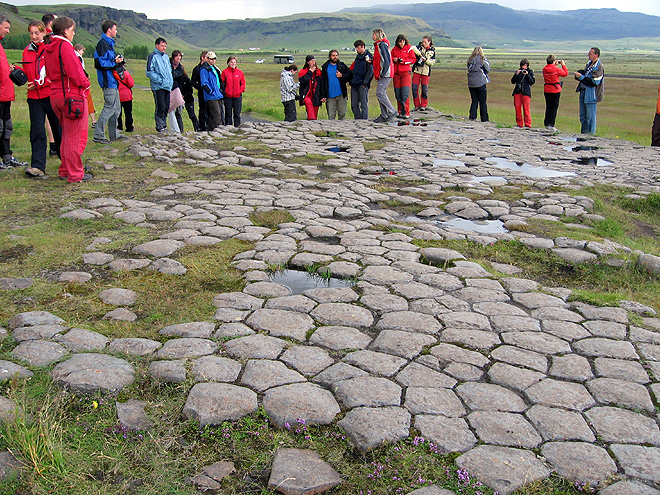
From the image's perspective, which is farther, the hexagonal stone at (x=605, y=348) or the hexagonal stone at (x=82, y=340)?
the hexagonal stone at (x=605, y=348)

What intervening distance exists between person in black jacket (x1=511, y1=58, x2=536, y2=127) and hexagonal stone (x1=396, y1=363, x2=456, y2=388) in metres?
13.7

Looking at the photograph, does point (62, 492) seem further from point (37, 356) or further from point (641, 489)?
point (641, 489)

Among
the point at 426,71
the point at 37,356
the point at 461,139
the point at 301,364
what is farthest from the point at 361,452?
the point at 426,71

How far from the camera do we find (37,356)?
11.7 feet

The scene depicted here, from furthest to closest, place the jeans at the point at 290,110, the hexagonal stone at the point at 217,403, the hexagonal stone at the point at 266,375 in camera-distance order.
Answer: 1. the jeans at the point at 290,110
2. the hexagonal stone at the point at 266,375
3. the hexagonal stone at the point at 217,403

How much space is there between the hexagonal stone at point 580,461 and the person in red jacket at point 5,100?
9.09 meters

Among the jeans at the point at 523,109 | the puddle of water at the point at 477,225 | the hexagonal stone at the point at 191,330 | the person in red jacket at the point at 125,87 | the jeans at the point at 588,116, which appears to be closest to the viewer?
the hexagonal stone at the point at 191,330

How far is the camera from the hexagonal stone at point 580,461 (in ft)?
8.96

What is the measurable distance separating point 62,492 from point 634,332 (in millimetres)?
4060

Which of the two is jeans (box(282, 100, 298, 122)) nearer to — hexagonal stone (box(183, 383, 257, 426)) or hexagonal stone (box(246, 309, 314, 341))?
hexagonal stone (box(246, 309, 314, 341))

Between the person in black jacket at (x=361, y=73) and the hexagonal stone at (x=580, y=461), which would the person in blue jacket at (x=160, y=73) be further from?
the hexagonal stone at (x=580, y=461)

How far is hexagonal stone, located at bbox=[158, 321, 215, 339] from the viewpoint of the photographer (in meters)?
4.01

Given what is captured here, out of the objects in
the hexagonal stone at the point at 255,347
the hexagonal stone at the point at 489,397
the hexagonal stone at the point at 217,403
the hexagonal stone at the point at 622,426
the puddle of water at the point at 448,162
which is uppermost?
the puddle of water at the point at 448,162

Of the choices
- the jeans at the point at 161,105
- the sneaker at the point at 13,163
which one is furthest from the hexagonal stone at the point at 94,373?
the jeans at the point at 161,105
